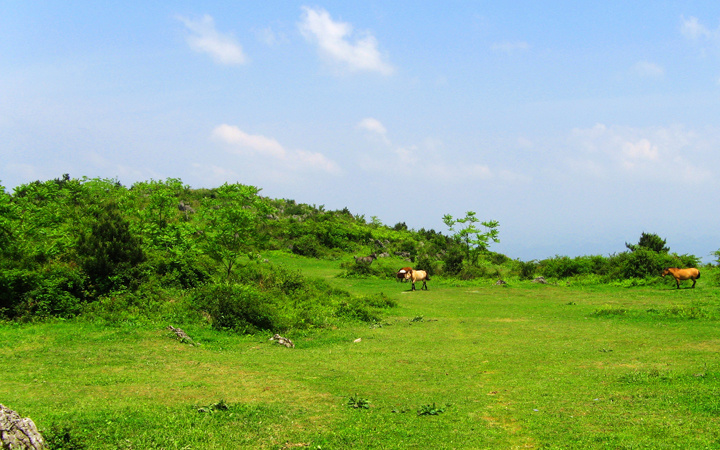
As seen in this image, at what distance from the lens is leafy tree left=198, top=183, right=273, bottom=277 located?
23828mm

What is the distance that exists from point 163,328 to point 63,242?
7576 mm

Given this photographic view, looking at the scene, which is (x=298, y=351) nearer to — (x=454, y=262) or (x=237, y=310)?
(x=237, y=310)

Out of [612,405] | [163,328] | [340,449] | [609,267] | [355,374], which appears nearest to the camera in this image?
[340,449]

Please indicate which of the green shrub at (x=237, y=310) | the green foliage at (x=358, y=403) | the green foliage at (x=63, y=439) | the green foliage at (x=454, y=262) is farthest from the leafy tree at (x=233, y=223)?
the green foliage at (x=454, y=262)

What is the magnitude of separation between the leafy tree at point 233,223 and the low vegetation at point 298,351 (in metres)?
0.10

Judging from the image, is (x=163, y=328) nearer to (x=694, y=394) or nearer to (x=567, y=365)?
(x=567, y=365)

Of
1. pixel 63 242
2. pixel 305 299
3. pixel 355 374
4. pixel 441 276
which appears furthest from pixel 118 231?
pixel 441 276

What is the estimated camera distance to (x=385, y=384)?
491 inches

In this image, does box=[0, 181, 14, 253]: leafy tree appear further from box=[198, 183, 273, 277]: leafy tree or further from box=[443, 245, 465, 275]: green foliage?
box=[443, 245, 465, 275]: green foliage

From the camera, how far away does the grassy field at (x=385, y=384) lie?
27.8 feet

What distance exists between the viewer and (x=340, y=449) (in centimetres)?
809

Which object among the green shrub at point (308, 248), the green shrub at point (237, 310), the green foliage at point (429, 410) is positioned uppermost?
the green shrub at point (308, 248)

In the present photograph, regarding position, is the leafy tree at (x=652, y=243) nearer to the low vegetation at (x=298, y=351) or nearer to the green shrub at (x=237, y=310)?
the low vegetation at (x=298, y=351)

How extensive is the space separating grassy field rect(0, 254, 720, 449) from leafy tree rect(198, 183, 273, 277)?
251 inches
